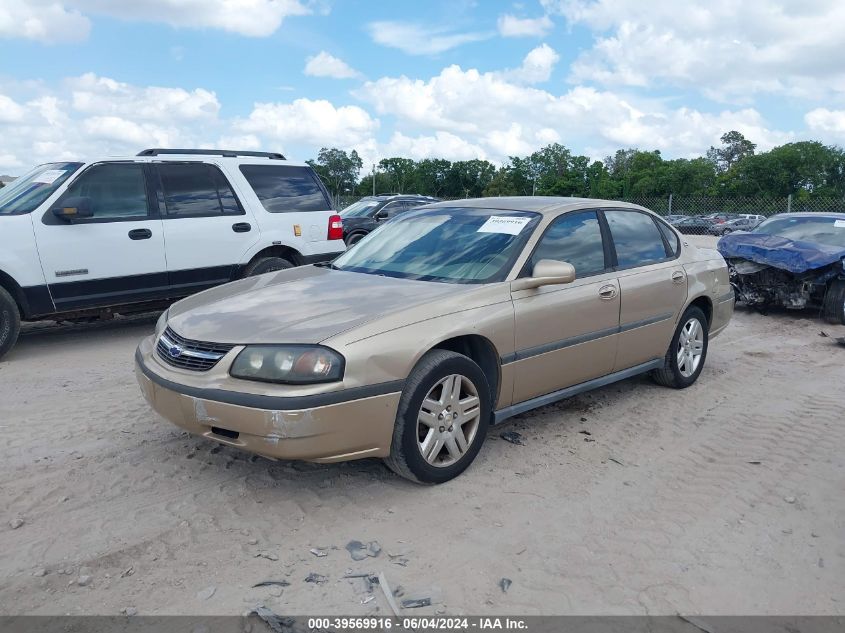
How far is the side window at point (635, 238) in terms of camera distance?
519 centimetres

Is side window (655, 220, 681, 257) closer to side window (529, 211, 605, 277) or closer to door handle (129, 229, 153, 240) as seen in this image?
side window (529, 211, 605, 277)

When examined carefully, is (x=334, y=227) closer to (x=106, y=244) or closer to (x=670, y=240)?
(x=106, y=244)

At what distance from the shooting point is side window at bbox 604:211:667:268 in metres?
5.19

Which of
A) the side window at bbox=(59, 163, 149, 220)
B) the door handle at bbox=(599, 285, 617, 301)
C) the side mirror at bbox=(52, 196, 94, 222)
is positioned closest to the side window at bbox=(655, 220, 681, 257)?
the door handle at bbox=(599, 285, 617, 301)

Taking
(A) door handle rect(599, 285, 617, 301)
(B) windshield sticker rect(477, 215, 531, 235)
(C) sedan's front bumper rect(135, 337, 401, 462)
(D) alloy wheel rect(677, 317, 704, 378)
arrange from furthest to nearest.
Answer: (D) alloy wheel rect(677, 317, 704, 378) < (A) door handle rect(599, 285, 617, 301) < (B) windshield sticker rect(477, 215, 531, 235) < (C) sedan's front bumper rect(135, 337, 401, 462)

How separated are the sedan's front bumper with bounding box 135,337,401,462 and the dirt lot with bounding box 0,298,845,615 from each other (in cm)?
A: 36

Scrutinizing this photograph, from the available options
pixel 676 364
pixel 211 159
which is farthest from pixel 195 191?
pixel 676 364

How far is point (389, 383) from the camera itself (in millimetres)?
3516

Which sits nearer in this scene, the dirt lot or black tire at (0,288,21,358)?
the dirt lot

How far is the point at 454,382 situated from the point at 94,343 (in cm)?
495

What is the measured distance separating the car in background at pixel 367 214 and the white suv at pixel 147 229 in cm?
828

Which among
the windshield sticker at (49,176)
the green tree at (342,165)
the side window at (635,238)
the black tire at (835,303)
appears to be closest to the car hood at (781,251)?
the black tire at (835,303)

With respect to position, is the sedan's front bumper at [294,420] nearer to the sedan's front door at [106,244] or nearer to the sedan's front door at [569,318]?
the sedan's front door at [569,318]

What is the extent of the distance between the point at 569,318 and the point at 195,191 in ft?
15.7
